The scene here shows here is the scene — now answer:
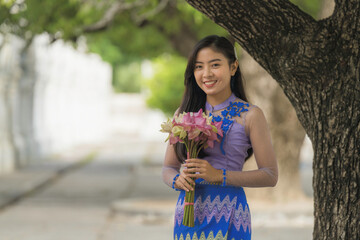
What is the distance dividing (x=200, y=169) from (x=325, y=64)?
121 cm

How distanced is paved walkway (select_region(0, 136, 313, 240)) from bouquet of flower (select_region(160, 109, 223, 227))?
689cm

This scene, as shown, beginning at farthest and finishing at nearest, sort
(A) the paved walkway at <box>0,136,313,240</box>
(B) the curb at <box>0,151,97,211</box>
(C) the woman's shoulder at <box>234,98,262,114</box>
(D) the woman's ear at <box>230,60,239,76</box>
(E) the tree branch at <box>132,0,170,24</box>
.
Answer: (E) the tree branch at <box>132,0,170,24</box>
(B) the curb at <box>0,151,97,211</box>
(A) the paved walkway at <box>0,136,313,240</box>
(D) the woman's ear at <box>230,60,239,76</box>
(C) the woman's shoulder at <box>234,98,262,114</box>

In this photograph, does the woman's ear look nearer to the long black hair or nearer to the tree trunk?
the long black hair

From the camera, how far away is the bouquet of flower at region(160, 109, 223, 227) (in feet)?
11.9

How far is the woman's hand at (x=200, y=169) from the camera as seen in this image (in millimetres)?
3631

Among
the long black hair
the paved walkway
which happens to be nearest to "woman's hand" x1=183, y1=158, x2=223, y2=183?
the long black hair

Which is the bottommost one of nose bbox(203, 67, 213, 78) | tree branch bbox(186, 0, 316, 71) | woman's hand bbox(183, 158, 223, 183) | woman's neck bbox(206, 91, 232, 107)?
woman's hand bbox(183, 158, 223, 183)

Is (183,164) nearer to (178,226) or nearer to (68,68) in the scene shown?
(178,226)

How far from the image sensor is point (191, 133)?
11.9 feet

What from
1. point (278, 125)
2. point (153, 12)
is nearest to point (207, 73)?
point (278, 125)

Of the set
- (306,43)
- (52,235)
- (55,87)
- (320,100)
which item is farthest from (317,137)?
(55,87)

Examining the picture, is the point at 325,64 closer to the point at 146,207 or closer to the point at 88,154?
the point at 146,207

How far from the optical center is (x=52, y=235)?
10.7 meters

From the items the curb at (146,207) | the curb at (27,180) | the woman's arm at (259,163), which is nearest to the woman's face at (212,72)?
the woman's arm at (259,163)
